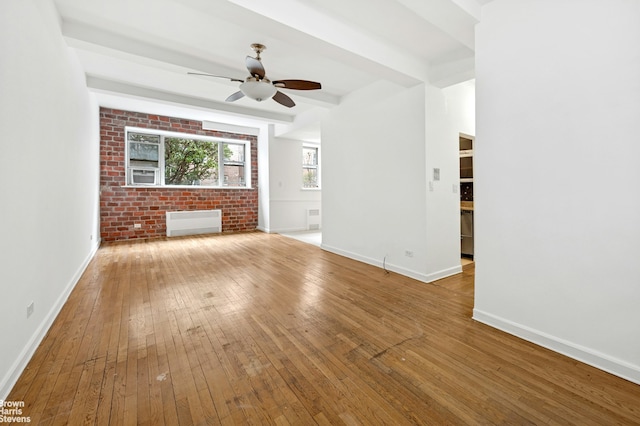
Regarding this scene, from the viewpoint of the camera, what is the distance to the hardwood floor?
1.37 metres

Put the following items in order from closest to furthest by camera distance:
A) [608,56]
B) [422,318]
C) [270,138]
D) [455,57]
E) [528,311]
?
[608,56] → [528,311] → [422,318] → [455,57] → [270,138]

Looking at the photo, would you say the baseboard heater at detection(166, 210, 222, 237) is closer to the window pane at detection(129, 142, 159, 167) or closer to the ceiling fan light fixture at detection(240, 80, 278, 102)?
the window pane at detection(129, 142, 159, 167)

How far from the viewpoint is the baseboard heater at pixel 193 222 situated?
6.64 metres

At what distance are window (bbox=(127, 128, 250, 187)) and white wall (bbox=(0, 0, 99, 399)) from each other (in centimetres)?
348

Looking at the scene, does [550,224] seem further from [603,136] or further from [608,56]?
[608,56]

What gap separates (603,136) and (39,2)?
3923mm

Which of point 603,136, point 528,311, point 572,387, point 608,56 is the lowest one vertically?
point 572,387

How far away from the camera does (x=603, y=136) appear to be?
171 centimetres

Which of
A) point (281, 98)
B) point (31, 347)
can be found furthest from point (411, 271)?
point (31, 347)

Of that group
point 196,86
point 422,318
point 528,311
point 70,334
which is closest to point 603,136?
point 528,311

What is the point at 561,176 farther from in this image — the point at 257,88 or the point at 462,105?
the point at 257,88

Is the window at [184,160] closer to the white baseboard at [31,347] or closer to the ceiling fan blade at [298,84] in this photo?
the white baseboard at [31,347]

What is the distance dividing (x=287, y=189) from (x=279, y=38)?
17.0 ft

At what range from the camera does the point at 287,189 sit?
7.50 m
